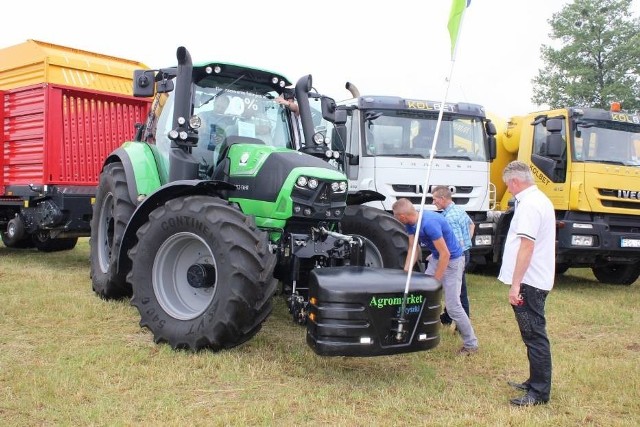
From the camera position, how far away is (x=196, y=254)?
5.12 m

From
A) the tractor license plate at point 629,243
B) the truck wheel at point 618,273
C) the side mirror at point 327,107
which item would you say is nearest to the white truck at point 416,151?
the side mirror at point 327,107

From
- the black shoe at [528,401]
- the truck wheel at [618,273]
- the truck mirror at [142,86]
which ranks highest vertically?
the truck mirror at [142,86]

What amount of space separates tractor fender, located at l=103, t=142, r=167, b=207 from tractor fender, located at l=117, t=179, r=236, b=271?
604mm

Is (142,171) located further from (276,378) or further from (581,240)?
(581,240)

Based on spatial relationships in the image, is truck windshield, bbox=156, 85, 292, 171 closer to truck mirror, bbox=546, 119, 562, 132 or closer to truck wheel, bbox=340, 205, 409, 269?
truck wheel, bbox=340, 205, 409, 269

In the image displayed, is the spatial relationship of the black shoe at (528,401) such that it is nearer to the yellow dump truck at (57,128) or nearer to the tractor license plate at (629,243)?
the tractor license plate at (629,243)

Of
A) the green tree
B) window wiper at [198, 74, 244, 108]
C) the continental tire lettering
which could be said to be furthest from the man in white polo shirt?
the green tree

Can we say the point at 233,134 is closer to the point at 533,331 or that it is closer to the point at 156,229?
the point at 156,229

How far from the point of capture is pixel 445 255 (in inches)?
198

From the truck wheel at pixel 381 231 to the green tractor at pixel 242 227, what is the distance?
0.5 inches

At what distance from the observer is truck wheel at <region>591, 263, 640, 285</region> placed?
9750 millimetres

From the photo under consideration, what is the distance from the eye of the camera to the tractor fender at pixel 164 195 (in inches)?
195

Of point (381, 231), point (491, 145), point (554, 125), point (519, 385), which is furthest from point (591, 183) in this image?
point (519, 385)

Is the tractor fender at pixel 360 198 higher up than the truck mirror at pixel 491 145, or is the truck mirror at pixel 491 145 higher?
the truck mirror at pixel 491 145
